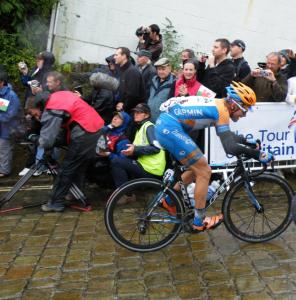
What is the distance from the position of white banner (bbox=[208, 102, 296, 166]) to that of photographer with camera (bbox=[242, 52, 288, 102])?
0.49 feet

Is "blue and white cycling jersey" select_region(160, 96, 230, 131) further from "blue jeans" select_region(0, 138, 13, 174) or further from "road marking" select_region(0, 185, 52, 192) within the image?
"blue jeans" select_region(0, 138, 13, 174)

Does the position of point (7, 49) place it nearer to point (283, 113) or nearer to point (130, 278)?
point (283, 113)

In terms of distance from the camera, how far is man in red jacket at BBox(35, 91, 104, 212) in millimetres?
5945

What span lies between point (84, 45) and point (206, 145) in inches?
181

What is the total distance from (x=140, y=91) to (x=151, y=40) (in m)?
2.49

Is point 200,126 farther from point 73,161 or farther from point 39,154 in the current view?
point 39,154

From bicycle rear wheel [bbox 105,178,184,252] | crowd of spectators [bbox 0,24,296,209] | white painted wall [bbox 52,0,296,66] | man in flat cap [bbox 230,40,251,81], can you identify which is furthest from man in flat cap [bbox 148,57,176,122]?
white painted wall [bbox 52,0,296,66]

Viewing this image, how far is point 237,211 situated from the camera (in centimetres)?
531

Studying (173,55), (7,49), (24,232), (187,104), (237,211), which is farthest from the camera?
(173,55)

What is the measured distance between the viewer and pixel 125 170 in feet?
21.2

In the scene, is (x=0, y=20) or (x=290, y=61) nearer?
(x=290, y=61)

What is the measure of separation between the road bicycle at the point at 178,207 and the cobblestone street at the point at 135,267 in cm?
15

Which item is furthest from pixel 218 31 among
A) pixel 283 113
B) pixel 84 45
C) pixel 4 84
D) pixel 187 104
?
pixel 187 104

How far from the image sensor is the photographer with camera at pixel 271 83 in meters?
6.91
